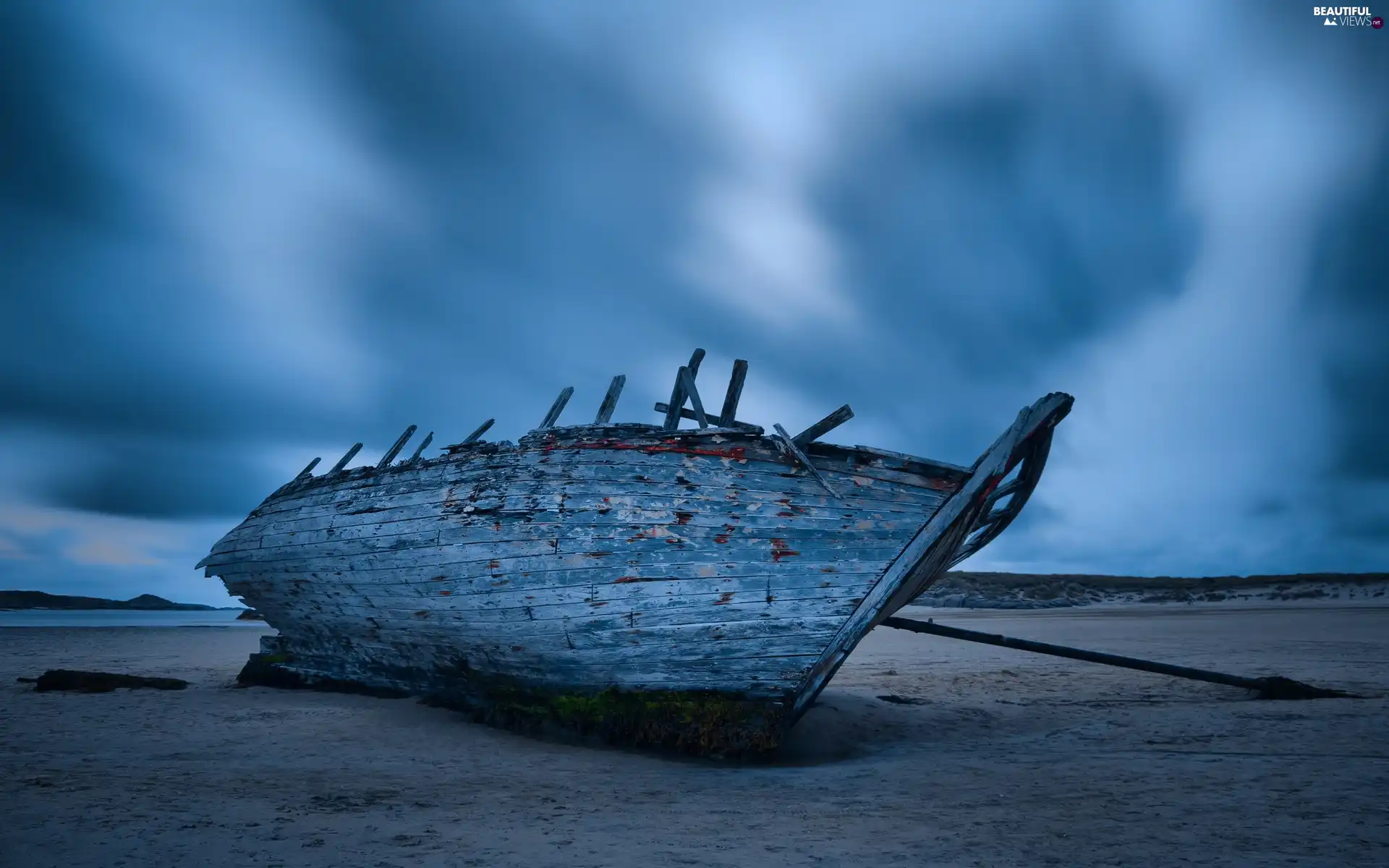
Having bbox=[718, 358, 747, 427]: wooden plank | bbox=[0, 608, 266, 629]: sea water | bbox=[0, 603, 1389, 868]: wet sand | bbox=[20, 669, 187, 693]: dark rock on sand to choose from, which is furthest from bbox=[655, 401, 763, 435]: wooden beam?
bbox=[0, 608, 266, 629]: sea water

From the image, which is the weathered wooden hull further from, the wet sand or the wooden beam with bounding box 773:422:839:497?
the wet sand

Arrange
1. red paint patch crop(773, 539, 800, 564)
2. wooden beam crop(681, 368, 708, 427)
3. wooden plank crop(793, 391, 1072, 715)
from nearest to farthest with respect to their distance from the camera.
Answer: wooden plank crop(793, 391, 1072, 715) → red paint patch crop(773, 539, 800, 564) → wooden beam crop(681, 368, 708, 427)

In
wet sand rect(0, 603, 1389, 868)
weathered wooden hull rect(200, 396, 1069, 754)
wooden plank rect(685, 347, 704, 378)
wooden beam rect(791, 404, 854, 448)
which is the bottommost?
wet sand rect(0, 603, 1389, 868)

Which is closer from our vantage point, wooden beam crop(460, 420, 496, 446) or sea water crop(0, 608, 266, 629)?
wooden beam crop(460, 420, 496, 446)

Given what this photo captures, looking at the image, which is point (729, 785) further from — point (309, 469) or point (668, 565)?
point (309, 469)

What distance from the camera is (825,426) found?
705cm

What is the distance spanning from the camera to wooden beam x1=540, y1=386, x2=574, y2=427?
8.14 metres

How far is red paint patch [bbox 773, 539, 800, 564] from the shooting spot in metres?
6.38

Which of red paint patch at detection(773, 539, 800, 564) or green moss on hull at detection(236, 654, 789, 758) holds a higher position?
red paint patch at detection(773, 539, 800, 564)

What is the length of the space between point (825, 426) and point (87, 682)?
10464mm

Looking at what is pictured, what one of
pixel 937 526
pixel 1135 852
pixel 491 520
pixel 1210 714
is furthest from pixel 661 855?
pixel 1210 714

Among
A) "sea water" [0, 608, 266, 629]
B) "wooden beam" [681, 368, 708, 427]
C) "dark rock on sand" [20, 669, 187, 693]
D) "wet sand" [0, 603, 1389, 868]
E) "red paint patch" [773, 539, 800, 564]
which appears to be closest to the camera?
"wet sand" [0, 603, 1389, 868]

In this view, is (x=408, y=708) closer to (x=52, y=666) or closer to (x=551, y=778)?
(x=551, y=778)

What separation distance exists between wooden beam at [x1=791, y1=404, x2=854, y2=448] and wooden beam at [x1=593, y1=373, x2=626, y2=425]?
1969mm
